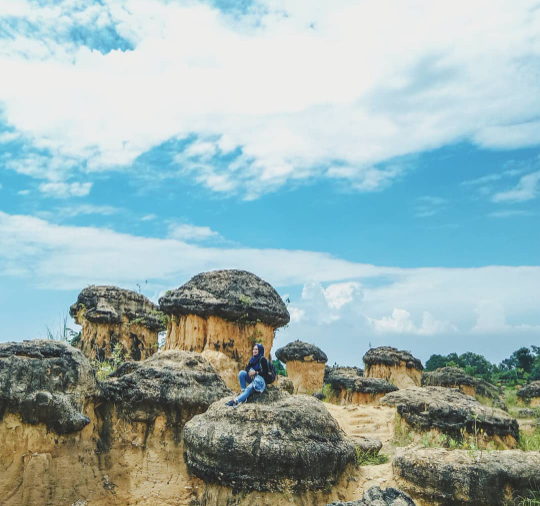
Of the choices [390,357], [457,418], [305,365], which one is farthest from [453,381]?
[457,418]

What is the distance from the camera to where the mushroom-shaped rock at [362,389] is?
613 inches

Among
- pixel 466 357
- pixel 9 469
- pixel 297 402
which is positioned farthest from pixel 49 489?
pixel 466 357

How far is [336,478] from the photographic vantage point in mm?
5641

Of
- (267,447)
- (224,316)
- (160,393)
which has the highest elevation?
(224,316)

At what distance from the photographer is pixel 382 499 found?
4.16m

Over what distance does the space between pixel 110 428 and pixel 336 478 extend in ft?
9.24

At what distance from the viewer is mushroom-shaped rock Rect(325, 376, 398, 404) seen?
51.1 feet

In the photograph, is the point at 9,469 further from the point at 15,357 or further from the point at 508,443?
the point at 508,443

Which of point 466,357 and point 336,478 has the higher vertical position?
point 466,357

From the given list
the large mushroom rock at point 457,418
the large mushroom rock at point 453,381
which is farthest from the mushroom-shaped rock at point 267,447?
the large mushroom rock at point 453,381

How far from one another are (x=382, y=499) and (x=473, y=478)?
152 cm

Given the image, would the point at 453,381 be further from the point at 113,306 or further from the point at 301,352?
the point at 113,306

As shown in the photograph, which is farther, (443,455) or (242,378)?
(242,378)

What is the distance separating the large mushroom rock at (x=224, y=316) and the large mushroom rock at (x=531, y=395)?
16.8m
